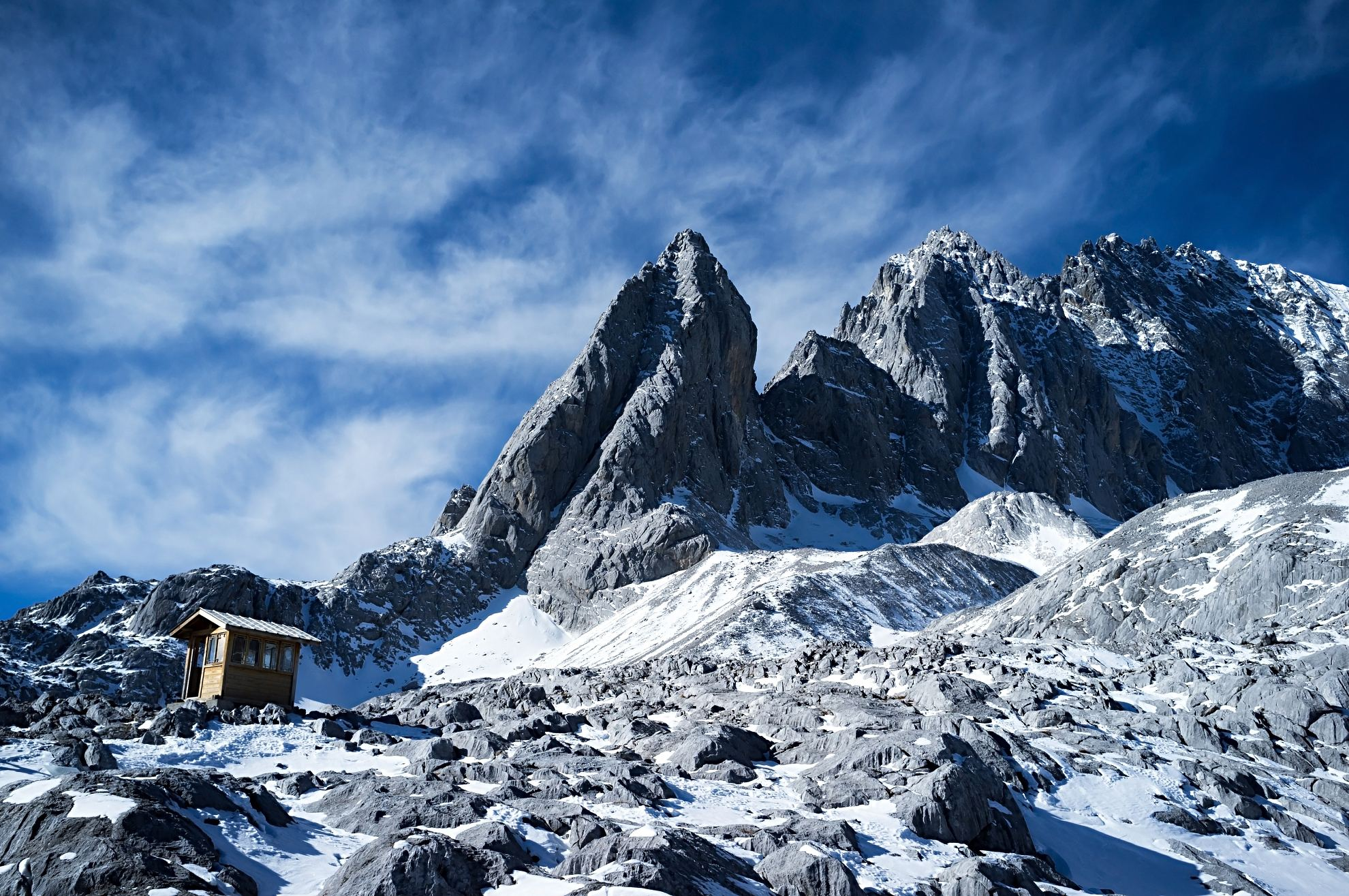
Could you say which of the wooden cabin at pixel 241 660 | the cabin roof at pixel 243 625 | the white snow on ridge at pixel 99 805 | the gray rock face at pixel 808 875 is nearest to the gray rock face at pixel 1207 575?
the gray rock face at pixel 808 875

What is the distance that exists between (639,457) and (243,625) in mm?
109082

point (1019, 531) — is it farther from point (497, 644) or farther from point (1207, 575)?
point (497, 644)

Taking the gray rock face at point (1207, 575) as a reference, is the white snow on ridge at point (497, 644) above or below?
above

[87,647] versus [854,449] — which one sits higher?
[854,449]

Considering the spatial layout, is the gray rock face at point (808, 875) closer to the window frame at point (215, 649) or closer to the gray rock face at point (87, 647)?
the window frame at point (215, 649)

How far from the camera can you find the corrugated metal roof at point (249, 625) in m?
33.0

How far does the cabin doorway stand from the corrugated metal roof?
160 centimetres

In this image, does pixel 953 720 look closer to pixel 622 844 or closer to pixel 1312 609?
pixel 622 844

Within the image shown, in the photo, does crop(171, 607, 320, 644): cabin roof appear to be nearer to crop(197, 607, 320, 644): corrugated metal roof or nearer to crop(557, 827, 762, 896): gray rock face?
crop(197, 607, 320, 644): corrugated metal roof

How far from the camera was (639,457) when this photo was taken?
5581 inches

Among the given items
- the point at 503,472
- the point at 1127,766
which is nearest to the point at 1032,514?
the point at 503,472

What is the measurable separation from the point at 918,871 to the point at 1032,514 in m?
111

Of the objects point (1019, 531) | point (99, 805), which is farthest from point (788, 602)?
point (99, 805)

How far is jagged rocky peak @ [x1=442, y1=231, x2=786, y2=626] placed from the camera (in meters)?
126
